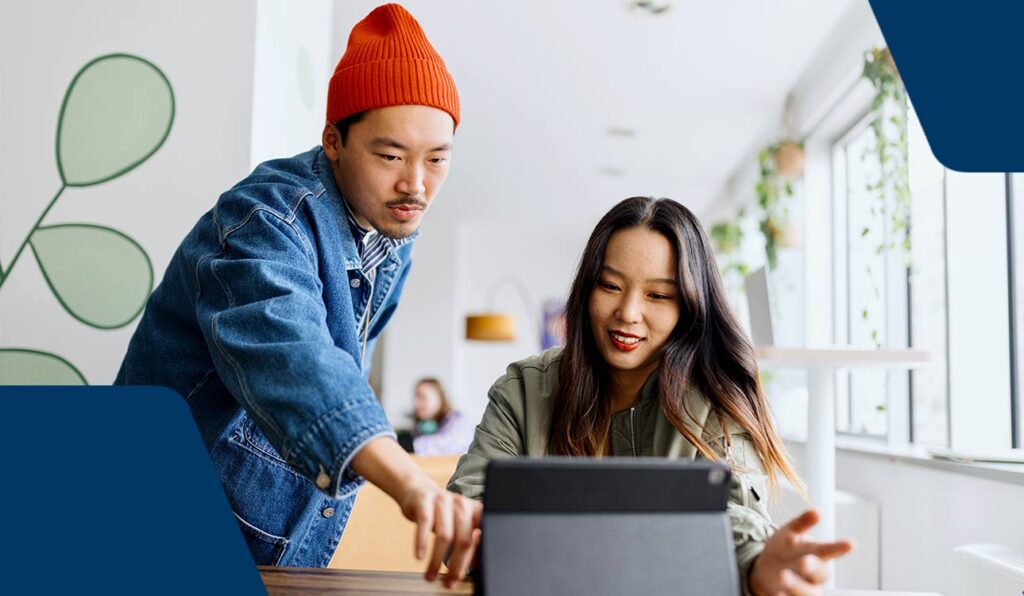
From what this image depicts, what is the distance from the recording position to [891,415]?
13.6 feet

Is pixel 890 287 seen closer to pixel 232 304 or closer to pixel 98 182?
pixel 98 182

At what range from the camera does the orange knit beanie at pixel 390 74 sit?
4.14 ft

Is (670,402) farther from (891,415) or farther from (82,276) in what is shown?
(891,415)

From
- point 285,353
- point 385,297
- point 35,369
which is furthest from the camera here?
point 35,369

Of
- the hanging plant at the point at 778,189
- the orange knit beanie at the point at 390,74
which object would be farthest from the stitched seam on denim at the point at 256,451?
the hanging plant at the point at 778,189

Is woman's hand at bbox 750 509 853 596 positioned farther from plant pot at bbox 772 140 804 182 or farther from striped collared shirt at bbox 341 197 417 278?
plant pot at bbox 772 140 804 182

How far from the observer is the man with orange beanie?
3.11 ft

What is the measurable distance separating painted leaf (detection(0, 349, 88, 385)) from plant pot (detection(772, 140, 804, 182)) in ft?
13.8

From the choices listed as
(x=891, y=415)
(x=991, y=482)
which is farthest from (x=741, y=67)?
(x=991, y=482)

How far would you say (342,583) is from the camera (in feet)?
2.96

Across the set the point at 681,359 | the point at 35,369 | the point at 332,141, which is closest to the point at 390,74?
the point at 332,141

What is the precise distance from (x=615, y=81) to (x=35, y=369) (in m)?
3.76

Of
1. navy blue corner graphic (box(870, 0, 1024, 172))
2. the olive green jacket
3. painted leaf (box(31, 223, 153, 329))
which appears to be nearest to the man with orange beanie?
the olive green jacket

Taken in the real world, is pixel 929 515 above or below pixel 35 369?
below
